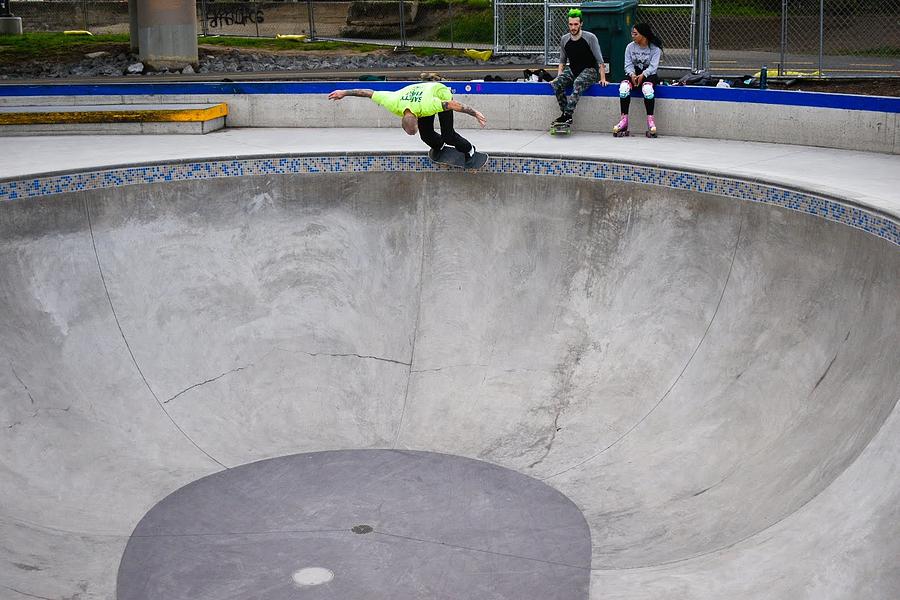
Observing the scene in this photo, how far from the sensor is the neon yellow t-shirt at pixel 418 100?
9.23 metres

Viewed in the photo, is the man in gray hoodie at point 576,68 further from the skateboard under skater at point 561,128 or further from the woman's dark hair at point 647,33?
the woman's dark hair at point 647,33

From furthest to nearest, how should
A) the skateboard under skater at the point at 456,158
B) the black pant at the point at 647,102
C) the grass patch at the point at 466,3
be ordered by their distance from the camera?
the grass patch at the point at 466,3 → the black pant at the point at 647,102 → the skateboard under skater at the point at 456,158

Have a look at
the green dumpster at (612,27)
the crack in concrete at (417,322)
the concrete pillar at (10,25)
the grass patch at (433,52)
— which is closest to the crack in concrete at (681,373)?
the crack in concrete at (417,322)

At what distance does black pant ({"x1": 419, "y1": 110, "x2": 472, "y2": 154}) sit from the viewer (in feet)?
31.1

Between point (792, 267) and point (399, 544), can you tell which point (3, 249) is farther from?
point (792, 267)

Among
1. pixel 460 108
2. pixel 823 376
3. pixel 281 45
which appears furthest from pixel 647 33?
pixel 281 45

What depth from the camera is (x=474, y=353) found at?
8836 millimetres

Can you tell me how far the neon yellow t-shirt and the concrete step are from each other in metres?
4.14

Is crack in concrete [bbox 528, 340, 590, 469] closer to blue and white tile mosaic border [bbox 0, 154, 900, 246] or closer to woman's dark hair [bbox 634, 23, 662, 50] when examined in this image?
blue and white tile mosaic border [bbox 0, 154, 900, 246]

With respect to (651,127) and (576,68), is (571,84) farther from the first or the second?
(651,127)

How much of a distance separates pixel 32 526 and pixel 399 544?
7.98ft

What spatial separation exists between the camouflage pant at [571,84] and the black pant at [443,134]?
265 centimetres

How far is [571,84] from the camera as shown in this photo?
39.2 ft

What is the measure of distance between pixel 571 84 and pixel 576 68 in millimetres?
212
